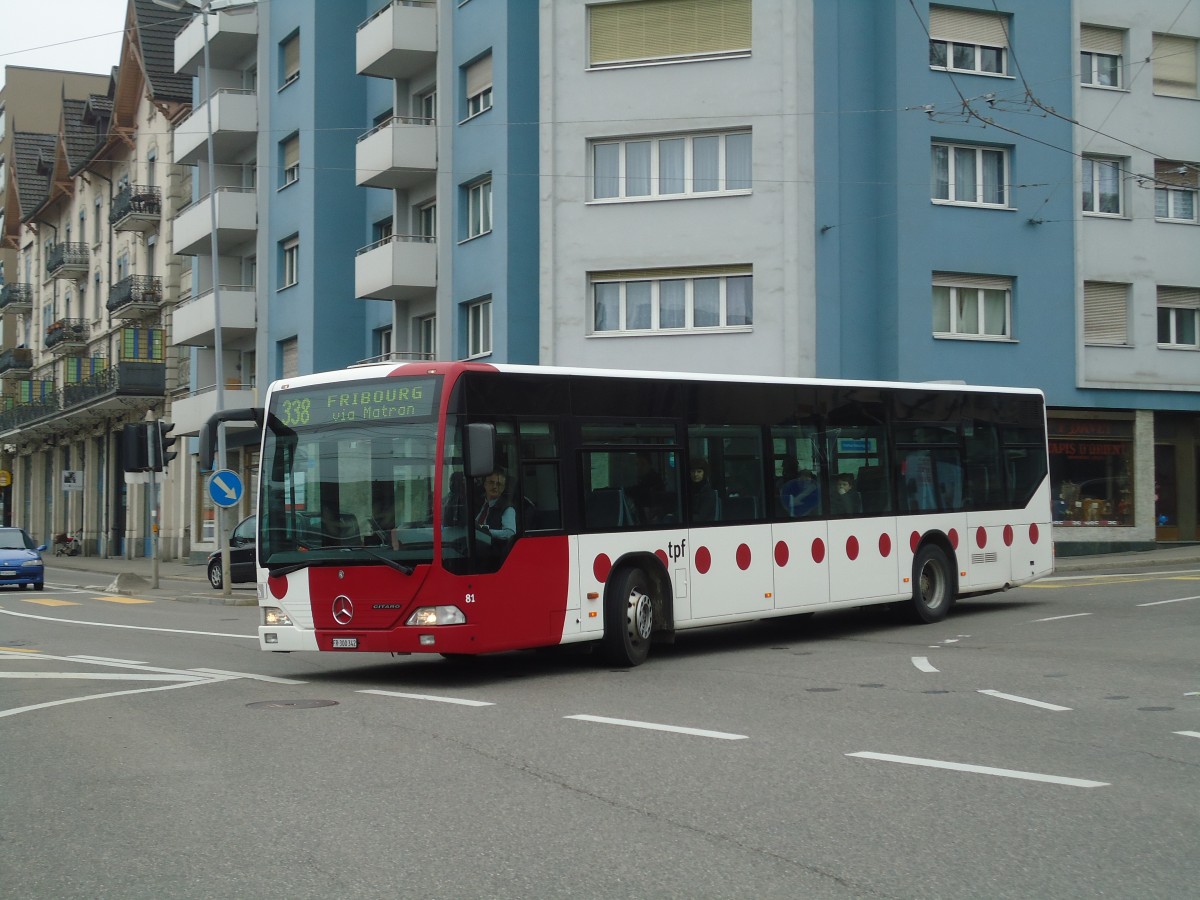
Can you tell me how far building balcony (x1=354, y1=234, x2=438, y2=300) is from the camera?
3428cm

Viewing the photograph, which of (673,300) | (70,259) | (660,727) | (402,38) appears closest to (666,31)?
(673,300)

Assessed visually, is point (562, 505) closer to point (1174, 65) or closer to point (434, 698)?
point (434, 698)

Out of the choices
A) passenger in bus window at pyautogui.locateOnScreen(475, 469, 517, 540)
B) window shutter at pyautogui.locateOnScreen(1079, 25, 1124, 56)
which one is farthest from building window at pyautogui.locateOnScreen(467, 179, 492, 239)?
passenger in bus window at pyautogui.locateOnScreen(475, 469, 517, 540)

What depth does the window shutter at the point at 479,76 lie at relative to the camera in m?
33.1

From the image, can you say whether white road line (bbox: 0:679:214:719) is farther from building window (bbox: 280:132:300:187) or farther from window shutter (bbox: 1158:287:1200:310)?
building window (bbox: 280:132:300:187)

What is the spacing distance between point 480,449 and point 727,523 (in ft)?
12.1

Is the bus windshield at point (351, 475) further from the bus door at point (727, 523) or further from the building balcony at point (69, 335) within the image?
the building balcony at point (69, 335)

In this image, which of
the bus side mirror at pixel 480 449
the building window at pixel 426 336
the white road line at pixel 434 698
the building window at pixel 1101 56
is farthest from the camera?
the building window at pixel 426 336

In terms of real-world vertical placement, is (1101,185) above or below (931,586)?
above

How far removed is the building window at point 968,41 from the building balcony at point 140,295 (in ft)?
98.4

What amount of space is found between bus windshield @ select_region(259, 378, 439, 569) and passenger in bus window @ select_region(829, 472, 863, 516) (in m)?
5.47

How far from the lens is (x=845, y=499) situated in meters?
16.1

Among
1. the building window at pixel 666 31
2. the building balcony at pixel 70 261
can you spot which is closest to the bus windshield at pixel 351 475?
the building window at pixel 666 31

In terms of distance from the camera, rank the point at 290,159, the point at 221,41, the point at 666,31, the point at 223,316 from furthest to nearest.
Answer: the point at 221,41 < the point at 223,316 < the point at 290,159 < the point at 666,31
